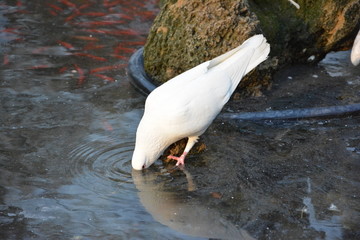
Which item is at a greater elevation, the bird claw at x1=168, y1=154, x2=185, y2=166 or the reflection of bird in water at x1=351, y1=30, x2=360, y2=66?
the reflection of bird in water at x1=351, y1=30, x2=360, y2=66

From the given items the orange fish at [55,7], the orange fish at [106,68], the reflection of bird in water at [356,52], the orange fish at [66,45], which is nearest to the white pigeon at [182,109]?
the reflection of bird in water at [356,52]

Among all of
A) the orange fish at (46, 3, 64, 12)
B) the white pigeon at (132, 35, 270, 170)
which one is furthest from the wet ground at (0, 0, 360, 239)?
the orange fish at (46, 3, 64, 12)

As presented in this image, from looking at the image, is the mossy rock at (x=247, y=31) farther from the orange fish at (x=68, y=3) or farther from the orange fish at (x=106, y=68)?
the orange fish at (x=68, y=3)

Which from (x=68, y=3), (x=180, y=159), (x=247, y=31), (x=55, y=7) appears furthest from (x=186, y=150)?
(x=68, y=3)

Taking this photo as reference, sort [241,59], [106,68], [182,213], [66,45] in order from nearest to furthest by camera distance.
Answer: [182,213]
[241,59]
[106,68]
[66,45]

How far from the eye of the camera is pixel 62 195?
171 inches

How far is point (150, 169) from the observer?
15.8 feet

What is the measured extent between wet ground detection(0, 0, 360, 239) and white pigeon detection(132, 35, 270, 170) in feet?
0.65

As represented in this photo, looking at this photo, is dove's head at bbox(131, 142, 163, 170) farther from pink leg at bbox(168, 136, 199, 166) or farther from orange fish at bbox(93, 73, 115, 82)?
orange fish at bbox(93, 73, 115, 82)

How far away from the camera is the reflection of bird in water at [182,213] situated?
3.96 meters

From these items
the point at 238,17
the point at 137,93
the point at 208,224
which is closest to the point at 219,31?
the point at 238,17

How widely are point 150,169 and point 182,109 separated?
1.90 feet

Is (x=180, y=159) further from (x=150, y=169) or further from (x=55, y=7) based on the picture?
(x=55, y=7)

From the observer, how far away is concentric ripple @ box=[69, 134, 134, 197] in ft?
14.7
